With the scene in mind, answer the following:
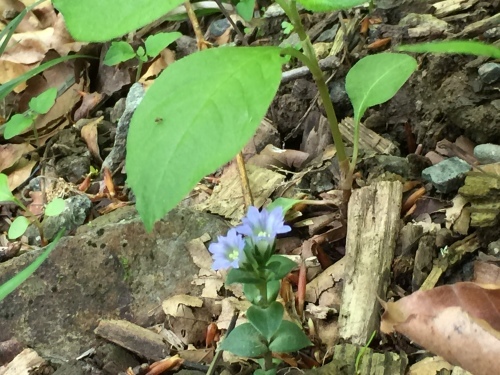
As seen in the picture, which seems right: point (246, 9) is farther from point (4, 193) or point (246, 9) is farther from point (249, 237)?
point (249, 237)

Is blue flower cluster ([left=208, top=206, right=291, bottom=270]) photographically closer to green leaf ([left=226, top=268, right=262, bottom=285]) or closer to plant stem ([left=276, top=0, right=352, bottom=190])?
green leaf ([left=226, top=268, right=262, bottom=285])

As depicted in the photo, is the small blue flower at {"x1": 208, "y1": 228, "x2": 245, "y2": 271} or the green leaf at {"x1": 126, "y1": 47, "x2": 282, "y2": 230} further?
the small blue flower at {"x1": 208, "y1": 228, "x2": 245, "y2": 271}

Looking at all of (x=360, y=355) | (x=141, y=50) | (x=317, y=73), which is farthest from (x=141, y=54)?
(x=360, y=355)

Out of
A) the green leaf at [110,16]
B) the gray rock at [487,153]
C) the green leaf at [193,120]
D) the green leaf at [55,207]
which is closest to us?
the green leaf at [193,120]

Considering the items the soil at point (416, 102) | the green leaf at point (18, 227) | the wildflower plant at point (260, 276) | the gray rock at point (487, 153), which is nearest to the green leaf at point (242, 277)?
the wildflower plant at point (260, 276)

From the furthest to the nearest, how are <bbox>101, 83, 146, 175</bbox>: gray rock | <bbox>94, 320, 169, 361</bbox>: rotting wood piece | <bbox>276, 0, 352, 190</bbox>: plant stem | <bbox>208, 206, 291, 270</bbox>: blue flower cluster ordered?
<bbox>101, 83, 146, 175</bbox>: gray rock, <bbox>94, 320, 169, 361</bbox>: rotting wood piece, <bbox>276, 0, 352, 190</bbox>: plant stem, <bbox>208, 206, 291, 270</bbox>: blue flower cluster

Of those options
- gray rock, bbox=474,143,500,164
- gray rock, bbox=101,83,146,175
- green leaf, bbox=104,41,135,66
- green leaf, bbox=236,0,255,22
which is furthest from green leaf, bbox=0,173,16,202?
gray rock, bbox=474,143,500,164

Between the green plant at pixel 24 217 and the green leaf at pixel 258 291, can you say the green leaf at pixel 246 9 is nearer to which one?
the green plant at pixel 24 217
